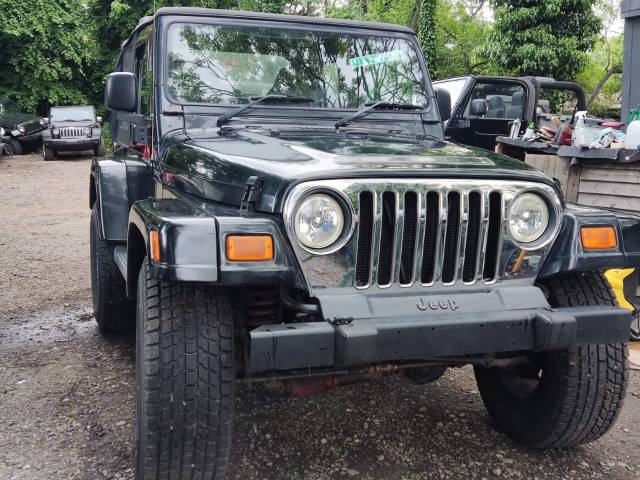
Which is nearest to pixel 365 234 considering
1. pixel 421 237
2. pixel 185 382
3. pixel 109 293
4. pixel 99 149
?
pixel 421 237

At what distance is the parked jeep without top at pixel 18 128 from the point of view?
1808cm

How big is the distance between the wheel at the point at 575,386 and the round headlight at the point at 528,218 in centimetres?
31

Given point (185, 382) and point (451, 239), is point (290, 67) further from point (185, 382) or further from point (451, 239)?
point (185, 382)

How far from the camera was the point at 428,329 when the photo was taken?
216cm

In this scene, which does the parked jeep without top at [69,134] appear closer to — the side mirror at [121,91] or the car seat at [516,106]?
the car seat at [516,106]

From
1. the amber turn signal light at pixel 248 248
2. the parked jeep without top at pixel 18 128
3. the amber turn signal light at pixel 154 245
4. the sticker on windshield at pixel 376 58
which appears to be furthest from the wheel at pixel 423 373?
the parked jeep without top at pixel 18 128

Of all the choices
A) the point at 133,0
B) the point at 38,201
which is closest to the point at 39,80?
the point at 133,0

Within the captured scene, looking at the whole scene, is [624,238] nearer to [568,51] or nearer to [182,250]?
[182,250]

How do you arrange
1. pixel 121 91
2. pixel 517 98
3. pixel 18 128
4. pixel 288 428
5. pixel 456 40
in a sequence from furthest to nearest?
pixel 456 40, pixel 18 128, pixel 517 98, pixel 121 91, pixel 288 428

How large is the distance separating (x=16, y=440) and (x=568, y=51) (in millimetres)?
15928

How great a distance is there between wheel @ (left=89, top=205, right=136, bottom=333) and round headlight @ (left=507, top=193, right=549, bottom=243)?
2.43 meters

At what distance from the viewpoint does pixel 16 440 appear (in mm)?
2967

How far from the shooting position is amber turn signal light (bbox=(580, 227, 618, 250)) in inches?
96.3

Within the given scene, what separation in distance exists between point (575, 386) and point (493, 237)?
0.76 metres
